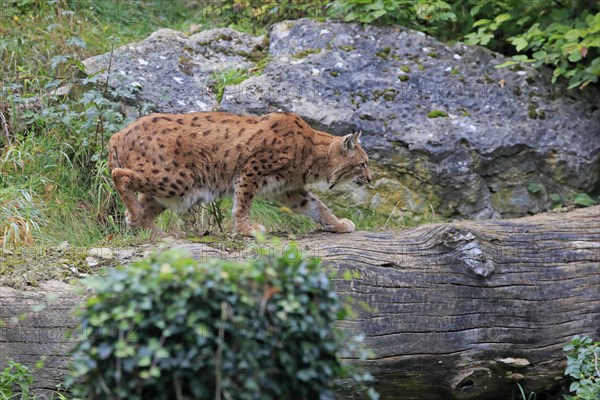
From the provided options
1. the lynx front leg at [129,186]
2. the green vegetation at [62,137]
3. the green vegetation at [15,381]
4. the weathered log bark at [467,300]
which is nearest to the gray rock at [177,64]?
the green vegetation at [62,137]

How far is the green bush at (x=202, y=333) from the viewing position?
2.68 m

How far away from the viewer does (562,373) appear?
6.24 metres

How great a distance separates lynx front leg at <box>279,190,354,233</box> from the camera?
6691 millimetres

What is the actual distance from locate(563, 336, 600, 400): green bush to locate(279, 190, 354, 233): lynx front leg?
6.40 feet

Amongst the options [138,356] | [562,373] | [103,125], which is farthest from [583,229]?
[138,356]

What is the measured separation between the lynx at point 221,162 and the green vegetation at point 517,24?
8.26ft

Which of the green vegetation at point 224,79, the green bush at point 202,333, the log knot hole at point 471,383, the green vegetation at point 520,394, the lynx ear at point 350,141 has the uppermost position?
the green bush at point 202,333

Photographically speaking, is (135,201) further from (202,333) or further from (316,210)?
(202,333)

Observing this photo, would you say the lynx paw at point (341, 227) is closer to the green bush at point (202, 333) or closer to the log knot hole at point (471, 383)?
the log knot hole at point (471, 383)

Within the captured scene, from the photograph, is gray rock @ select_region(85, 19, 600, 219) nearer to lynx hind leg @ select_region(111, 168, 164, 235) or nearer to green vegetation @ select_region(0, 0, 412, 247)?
green vegetation @ select_region(0, 0, 412, 247)

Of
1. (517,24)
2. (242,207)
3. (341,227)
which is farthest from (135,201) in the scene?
(517,24)

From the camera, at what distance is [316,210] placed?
22.6 ft

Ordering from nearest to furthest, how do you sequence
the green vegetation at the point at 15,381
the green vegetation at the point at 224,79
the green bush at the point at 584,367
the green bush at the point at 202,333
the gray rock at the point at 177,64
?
the green bush at the point at 202,333, the green vegetation at the point at 15,381, the green bush at the point at 584,367, the gray rock at the point at 177,64, the green vegetation at the point at 224,79

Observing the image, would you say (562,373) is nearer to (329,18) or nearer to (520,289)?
(520,289)
